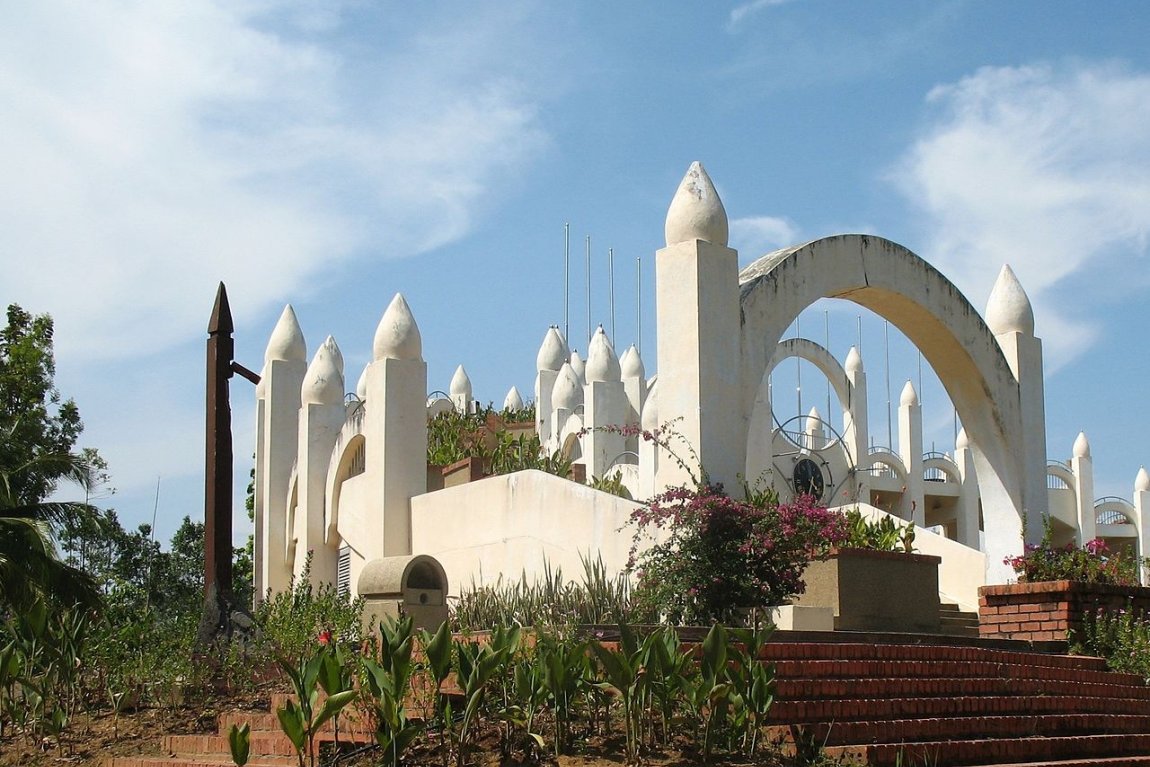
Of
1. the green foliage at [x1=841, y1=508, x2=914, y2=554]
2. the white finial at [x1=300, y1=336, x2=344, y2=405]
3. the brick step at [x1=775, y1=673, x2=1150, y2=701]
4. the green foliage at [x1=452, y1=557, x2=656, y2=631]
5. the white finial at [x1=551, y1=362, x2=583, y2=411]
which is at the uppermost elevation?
the white finial at [x1=551, y1=362, x2=583, y2=411]

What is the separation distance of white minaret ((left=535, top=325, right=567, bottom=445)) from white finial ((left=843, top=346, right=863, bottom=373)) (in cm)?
686

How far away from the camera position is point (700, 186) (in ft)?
41.6

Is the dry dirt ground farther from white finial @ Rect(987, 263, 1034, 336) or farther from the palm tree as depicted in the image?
white finial @ Rect(987, 263, 1034, 336)

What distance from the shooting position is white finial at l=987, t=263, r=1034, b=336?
15.9 meters

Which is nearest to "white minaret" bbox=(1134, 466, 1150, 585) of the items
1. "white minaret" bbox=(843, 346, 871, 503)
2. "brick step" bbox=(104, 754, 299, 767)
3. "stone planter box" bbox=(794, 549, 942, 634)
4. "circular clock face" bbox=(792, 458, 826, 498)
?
"white minaret" bbox=(843, 346, 871, 503)

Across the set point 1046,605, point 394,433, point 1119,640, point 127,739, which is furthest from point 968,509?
point 127,739

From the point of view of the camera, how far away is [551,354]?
33.0 m

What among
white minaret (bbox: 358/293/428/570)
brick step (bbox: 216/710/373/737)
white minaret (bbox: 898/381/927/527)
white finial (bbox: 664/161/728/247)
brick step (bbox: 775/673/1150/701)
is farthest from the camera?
white minaret (bbox: 898/381/927/527)

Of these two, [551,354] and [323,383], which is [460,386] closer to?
[551,354]

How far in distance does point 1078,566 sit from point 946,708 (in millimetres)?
5048

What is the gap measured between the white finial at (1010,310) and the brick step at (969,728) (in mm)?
5919

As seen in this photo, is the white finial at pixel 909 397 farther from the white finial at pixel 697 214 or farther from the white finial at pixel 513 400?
the white finial at pixel 697 214

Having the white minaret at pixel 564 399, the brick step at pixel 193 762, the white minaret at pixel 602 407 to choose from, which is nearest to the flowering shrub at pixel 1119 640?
the brick step at pixel 193 762

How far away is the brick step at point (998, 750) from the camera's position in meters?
8.16
